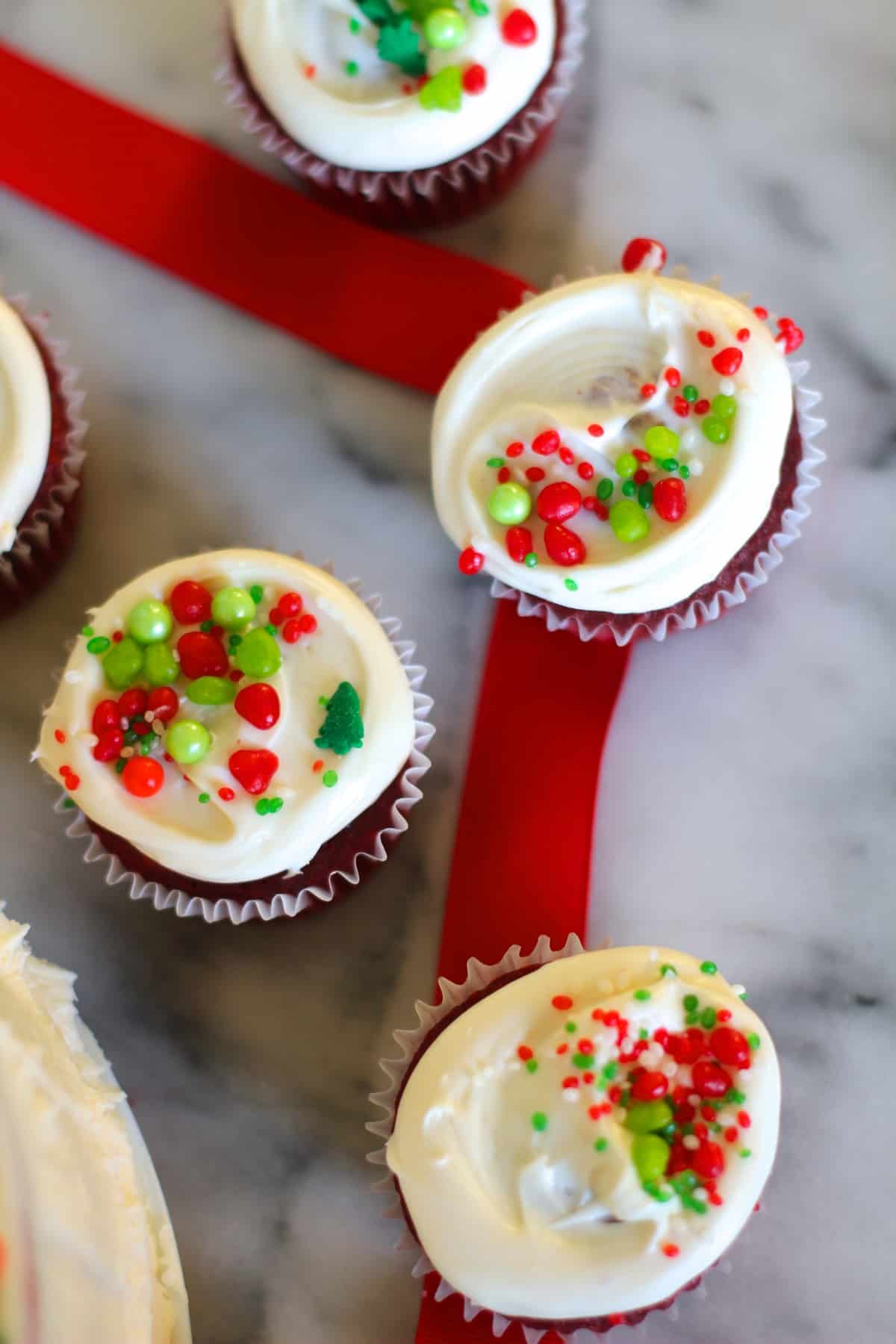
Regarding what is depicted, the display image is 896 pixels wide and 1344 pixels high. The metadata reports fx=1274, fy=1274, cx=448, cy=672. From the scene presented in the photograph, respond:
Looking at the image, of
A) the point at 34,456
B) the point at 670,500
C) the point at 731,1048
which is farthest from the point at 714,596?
the point at 34,456

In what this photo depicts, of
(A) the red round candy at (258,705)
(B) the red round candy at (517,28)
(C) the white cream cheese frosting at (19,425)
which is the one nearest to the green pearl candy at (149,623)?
(A) the red round candy at (258,705)

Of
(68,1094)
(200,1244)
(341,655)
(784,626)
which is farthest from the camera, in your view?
(784,626)

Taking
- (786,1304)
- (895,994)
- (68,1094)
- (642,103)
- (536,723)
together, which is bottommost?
(786,1304)

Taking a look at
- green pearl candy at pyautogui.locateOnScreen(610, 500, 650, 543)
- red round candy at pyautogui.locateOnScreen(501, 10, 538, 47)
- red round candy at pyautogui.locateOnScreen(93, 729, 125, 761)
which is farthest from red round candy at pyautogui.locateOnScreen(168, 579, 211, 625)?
red round candy at pyautogui.locateOnScreen(501, 10, 538, 47)

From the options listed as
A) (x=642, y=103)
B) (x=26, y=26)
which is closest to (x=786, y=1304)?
(x=642, y=103)

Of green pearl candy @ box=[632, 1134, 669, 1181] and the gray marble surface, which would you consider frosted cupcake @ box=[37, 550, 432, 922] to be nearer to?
the gray marble surface

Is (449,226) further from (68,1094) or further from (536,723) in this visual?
(68,1094)

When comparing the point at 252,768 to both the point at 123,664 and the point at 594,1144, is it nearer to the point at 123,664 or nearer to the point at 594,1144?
the point at 123,664
